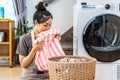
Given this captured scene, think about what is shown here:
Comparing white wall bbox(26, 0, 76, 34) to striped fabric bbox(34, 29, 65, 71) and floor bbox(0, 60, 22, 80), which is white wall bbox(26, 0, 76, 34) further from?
striped fabric bbox(34, 29, 65, 71)

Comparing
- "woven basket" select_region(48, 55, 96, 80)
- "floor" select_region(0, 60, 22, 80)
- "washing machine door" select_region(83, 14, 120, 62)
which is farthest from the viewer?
"floor" select_region(0, 60, 22, 80)

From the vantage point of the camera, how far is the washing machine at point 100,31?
8.32 ft

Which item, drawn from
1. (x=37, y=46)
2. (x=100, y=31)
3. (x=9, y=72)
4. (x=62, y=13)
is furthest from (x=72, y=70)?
(x=62, y=13)

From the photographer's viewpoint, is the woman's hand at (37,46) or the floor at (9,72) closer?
the woman's hand at (37,46)

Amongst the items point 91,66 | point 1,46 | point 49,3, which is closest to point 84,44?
point 91,66

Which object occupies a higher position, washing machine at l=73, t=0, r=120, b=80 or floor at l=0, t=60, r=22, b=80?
washing machine at l=73, t=0, r=120, b=80

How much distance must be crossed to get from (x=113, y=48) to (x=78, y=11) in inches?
21.8

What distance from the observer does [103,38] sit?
2592 millimetres

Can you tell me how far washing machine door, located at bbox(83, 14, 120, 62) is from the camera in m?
2.54

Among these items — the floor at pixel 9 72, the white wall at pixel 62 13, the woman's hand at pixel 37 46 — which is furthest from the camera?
the white wall at pixel 62 13

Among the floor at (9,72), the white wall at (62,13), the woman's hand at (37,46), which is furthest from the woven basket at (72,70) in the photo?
the white wall at (62,13)

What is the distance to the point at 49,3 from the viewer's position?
4043mm

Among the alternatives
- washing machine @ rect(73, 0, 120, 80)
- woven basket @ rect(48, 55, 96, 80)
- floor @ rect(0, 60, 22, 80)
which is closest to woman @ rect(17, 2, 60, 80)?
woven basket @ rect(48, 55, 96, 80)

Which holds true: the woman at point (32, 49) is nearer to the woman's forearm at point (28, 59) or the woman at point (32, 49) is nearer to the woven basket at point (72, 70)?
the woman's forearm at point (28, 59)
